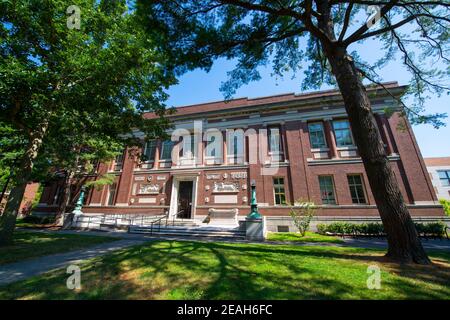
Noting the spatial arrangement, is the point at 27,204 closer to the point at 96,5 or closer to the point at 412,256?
the point at 96,5

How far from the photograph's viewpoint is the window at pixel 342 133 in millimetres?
15895

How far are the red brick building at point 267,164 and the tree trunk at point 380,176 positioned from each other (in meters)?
8.18

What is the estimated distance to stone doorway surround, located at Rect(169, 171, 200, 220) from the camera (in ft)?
56.3

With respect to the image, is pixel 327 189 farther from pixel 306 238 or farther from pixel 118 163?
pixel 118 163

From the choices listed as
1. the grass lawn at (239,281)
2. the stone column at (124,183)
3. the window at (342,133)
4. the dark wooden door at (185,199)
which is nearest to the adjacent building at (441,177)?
the window at (342,133)

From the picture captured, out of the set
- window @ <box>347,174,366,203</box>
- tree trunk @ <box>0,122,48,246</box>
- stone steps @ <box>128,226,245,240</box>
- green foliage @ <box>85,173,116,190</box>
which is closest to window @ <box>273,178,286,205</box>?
window @ <box>347,174,366,203</box>

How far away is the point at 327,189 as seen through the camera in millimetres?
15250

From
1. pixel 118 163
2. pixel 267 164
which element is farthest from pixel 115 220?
pixel 267 164

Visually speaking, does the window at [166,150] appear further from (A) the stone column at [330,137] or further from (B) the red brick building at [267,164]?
(A) the stone column at [330,137]

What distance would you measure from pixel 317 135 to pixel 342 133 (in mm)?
1897

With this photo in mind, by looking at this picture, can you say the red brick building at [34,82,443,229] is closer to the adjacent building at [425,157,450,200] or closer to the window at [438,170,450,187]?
the adjacent building at [425,157,450,200]
